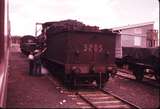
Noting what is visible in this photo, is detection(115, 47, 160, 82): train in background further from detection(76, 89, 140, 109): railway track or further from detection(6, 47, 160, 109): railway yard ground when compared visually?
detection(76, 89, 140, 109): railway track

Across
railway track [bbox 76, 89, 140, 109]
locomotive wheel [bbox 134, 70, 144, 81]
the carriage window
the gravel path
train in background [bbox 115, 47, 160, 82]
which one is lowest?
railway track [bbox 76, 89, 140, 109]

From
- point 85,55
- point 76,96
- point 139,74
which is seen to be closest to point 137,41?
point 139,74

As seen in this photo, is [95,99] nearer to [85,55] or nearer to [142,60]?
[85,55]

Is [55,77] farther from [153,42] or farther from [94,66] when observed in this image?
[153,42]

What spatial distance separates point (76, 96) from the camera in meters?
10.2

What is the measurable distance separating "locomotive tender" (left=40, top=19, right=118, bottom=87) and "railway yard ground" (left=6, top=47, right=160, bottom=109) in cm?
58

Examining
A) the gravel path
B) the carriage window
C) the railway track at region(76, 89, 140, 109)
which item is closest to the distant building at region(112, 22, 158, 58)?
the carriage window

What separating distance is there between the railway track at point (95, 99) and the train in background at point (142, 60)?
Result: 293cm

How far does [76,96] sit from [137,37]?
763 inches

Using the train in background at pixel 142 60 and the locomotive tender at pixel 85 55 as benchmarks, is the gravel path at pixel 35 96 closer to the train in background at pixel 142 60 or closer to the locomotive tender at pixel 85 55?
the locomotive tender at pixel 85 55

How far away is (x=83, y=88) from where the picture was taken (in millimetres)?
Answer: 11914

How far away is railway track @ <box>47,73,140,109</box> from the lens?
28.6ft

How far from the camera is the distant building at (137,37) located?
80.1 feet

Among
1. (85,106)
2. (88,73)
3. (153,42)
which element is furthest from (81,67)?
(153,42)
